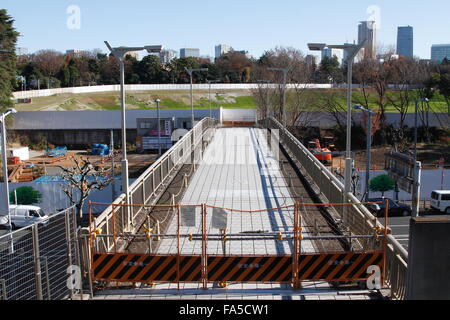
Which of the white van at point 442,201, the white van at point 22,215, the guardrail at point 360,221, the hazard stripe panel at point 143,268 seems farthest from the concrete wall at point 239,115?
the hazard stripe panel at point 143,268

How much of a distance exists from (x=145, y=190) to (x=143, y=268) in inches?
199

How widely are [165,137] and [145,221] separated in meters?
41.5

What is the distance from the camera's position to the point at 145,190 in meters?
13.0

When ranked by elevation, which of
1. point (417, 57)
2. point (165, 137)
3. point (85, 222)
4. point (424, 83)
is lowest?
point (85, 222)

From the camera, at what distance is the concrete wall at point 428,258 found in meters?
6.51

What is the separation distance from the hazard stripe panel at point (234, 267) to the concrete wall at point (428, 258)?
1.49 metres

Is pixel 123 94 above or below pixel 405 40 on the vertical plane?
below

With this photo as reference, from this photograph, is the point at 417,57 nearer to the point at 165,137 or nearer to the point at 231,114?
the point at 231,114

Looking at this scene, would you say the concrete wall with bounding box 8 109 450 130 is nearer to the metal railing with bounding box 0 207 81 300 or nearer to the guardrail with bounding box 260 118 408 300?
the guardrail with bounding box 260 118 408 300

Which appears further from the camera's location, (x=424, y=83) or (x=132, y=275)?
(x=424, y=83)

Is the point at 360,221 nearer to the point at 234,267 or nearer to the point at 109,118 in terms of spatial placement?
the point at 234,267

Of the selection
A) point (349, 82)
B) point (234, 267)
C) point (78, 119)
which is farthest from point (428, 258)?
point (78, 119)
